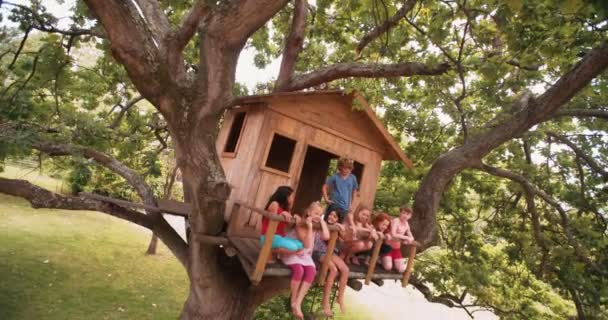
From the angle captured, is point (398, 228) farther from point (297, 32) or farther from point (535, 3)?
point (297, 32)

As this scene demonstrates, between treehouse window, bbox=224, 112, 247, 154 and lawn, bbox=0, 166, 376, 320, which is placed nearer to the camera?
treehouse window, bbox=224, 112, 247, 154

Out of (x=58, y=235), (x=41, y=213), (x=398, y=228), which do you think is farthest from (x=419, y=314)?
(x=41, y=213)

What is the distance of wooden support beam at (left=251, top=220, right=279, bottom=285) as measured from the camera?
457cm

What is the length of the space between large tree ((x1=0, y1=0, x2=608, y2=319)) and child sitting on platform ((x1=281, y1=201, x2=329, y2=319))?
1207 mm

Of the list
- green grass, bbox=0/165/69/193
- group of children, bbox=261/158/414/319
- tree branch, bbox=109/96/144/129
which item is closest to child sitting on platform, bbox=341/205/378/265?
group of children, bbox=261/158/414/319

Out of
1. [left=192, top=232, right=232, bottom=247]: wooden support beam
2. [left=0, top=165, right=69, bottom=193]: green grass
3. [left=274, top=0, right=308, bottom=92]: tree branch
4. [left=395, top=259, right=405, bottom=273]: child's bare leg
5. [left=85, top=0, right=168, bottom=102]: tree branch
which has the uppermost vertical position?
[left=274, top=0, right=308, bottom=92]: tree branch

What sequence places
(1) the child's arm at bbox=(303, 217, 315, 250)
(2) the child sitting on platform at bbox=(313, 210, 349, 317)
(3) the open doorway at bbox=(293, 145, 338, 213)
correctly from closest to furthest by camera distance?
(1) the child's arm at bbox=(303, 217, 315, 250)
(2) the child sitting on platform at bbox=(313, 210, 349, 317)
(3) the open doorway at bbox=(293, 145, 338, 213)

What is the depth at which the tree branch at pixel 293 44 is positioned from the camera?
26.8 ft

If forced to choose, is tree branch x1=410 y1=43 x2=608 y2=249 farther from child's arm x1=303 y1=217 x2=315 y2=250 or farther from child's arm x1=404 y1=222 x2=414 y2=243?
child's arm x1=303 y1=217 x2=315 y2=250

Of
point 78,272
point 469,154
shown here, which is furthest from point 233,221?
point 78,272

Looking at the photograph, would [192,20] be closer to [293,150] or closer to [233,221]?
[233,221]

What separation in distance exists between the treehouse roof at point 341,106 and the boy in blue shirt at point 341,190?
1.32m

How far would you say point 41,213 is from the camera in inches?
837

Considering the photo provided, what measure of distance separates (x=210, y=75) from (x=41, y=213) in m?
22.4
